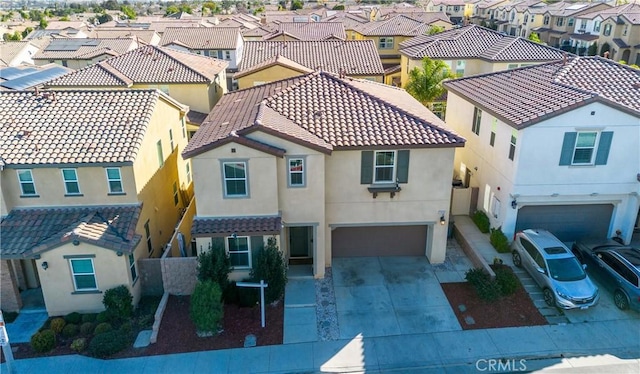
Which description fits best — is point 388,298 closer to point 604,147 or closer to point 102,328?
point 102,328

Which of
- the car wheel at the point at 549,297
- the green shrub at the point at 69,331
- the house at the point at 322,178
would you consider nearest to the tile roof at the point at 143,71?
the house at the point at 322,178

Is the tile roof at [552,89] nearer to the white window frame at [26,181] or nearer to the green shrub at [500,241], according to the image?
the green shrub at [500,241]

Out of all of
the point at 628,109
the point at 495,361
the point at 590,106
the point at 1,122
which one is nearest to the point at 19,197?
the point at 1,122

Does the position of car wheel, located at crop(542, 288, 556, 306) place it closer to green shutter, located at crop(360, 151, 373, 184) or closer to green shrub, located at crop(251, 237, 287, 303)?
green shutter, located at crop(360, 151, 373, 184)

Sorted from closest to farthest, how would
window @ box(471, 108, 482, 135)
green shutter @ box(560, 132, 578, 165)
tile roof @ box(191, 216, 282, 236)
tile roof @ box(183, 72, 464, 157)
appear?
tile roof @ box(191, 216, 282, 236) → tile roof @ box(183, 72, 464, 157) → green shutter @ box(560, 132, 578, 165) → window @ box(471, 108, 482, 135)

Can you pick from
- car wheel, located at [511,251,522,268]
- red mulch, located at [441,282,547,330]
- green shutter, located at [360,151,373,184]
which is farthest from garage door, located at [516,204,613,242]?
green shutter, located at [360,151,373,184]

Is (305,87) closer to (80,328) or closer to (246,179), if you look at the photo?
(246,179)
